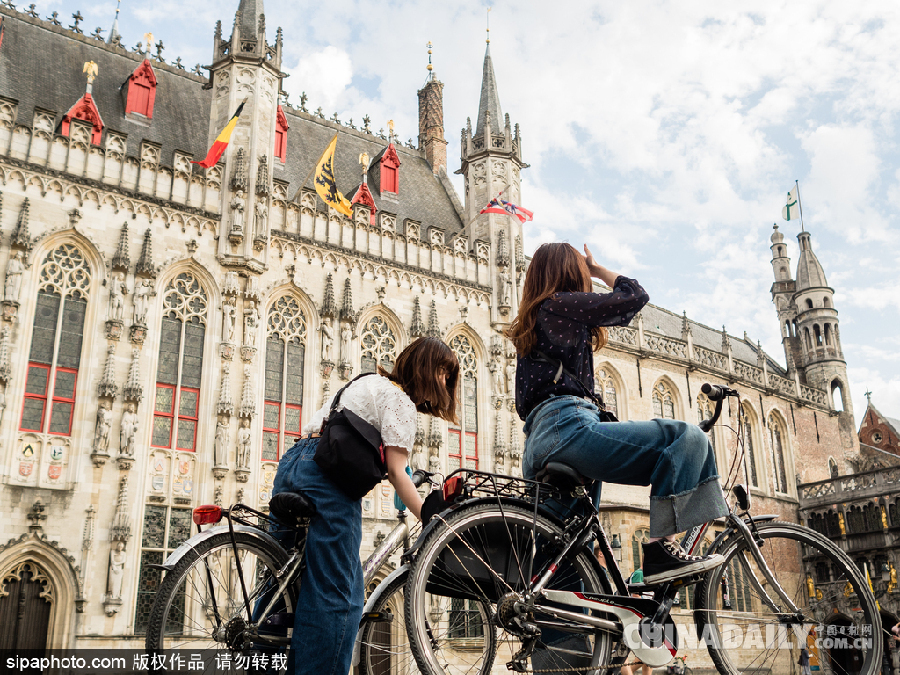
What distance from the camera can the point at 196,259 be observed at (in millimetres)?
16672

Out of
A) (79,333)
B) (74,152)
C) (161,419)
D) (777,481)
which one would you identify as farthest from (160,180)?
(777,481)

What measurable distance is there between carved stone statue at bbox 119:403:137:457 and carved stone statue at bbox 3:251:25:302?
2908mm

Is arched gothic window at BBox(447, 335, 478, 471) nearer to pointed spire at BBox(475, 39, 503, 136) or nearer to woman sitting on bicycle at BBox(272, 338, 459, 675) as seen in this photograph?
pointed spire at BBox(475, 39, 503, 136)

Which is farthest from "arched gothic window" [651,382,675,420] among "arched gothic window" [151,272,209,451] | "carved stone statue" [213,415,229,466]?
"arched gothic window" [151,272,209,451]

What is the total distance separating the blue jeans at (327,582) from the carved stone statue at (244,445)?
495 inches

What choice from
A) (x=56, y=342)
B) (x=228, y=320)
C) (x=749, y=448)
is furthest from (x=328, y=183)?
(x=749, y=448)

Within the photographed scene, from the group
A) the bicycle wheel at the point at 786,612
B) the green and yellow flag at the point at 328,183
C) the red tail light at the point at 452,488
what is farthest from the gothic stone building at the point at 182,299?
the red tail light at the point at 452,488

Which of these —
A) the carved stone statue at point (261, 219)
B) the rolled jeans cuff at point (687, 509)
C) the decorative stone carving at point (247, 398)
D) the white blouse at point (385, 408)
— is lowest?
the rolled jeans cuff at point (687, 509)

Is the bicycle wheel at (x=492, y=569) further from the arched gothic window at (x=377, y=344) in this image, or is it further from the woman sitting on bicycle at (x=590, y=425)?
the arched gothic window at (x=377, y=344)

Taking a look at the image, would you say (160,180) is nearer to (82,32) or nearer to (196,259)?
(196,259)

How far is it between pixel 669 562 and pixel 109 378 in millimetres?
13722

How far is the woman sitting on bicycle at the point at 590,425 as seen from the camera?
3318mm

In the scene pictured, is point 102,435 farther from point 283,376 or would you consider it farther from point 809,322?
point 809,322

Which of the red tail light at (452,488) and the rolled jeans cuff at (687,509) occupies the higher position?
the red tail light at (452,488)
